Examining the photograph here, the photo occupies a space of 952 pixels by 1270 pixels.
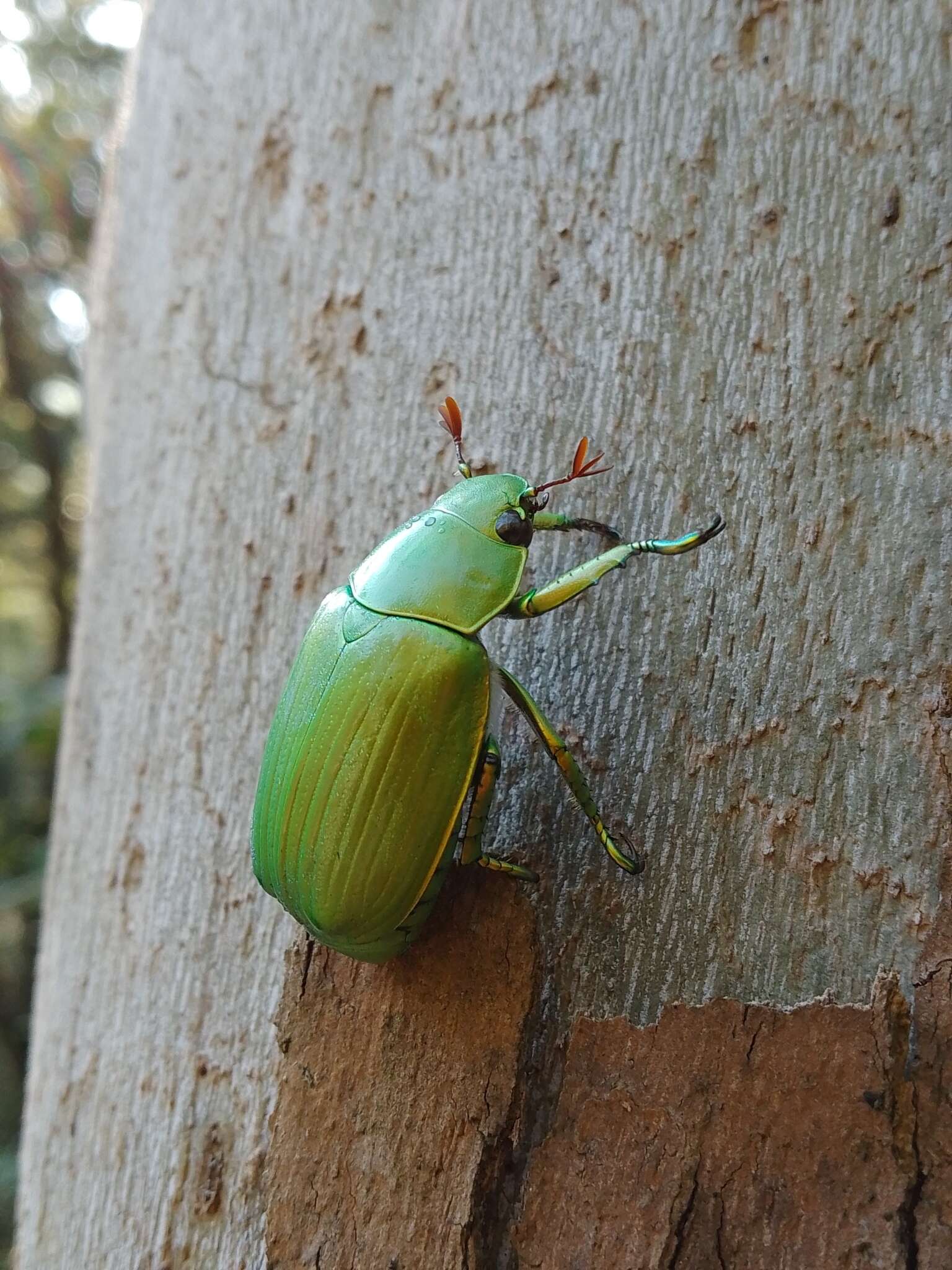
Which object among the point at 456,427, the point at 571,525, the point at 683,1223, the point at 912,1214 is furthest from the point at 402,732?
the point at 912,1214

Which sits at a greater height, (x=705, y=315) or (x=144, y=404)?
(x=144, y=404)

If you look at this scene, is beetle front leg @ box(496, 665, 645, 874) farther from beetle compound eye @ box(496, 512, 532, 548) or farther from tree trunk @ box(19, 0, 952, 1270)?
beetle compound eye @ box(496, 512, 532, 548)

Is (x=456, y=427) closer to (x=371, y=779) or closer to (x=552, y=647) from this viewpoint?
(x=552, y=647)

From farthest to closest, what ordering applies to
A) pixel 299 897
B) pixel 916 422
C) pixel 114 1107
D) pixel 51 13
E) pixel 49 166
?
pixel 51 13, pixel 49 166, pixel 114 1107, pixel 916 422, pixel 299 897

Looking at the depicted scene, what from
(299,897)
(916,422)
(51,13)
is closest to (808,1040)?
(299,897)

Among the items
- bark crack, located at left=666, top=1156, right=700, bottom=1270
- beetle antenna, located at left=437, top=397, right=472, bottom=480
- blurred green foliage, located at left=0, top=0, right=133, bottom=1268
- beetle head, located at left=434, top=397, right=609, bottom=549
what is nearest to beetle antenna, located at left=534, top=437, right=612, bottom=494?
beetle head, located at left=434, top=397, right=609, bottom=549

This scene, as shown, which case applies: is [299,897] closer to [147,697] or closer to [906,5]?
[147,697]
